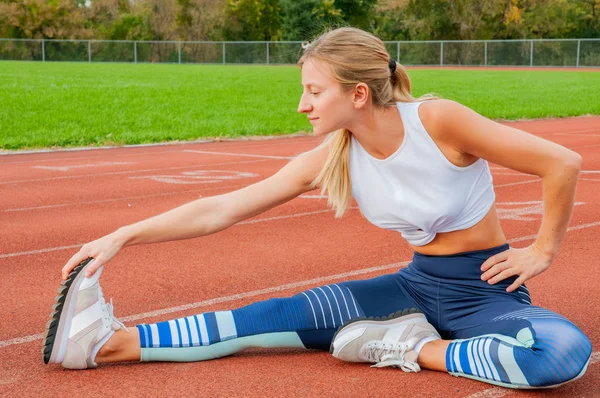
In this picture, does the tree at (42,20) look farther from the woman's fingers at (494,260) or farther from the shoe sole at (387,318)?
the woman's fingers at (494,260)

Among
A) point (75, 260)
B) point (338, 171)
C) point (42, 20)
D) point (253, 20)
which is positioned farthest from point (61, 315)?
point (253, 20)

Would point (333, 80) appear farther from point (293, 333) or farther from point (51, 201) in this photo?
point (51, 201)

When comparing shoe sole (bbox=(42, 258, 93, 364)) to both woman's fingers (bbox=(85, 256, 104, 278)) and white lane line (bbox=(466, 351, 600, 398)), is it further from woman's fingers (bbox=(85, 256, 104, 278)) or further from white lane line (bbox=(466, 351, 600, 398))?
white lane line (bbox=(466, 351, 600, 398))

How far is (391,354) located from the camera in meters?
3.81

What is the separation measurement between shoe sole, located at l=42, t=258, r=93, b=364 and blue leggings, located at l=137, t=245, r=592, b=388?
1.24 ft

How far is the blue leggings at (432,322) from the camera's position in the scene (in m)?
3.47

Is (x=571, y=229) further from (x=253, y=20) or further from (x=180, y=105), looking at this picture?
(x=253, y=20)

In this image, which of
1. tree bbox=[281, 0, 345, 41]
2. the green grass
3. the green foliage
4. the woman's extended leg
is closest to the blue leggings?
the woman's extended leg

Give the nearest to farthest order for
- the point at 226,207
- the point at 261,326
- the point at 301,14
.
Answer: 1. the point at 226,207
2. the point at 261,326
3. the point at 301,14

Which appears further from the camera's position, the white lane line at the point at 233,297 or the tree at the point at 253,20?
the tree at the point at 253,20

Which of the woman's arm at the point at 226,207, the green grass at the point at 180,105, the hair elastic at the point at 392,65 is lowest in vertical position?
the green grass at the point at 180,105

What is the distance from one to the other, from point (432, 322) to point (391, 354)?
0.83 ft

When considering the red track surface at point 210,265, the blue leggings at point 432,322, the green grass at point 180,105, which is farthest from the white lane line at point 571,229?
the green grass at point 180,105

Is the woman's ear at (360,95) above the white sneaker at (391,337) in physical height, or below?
above
